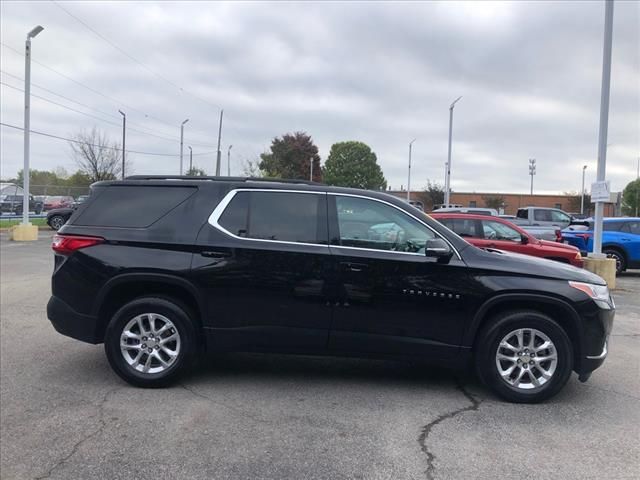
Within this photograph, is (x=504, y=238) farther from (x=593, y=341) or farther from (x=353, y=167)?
(x=353, y=167)

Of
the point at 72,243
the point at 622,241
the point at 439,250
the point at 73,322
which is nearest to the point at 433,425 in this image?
the point at 439,250

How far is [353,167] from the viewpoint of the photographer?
94.2 meters

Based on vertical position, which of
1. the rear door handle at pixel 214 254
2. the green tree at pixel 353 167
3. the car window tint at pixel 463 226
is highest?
the green tree at pixel 353 167

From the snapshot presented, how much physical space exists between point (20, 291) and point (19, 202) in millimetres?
26112

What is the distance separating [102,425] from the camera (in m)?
4.03

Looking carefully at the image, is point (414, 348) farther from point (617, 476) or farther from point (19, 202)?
point (19, 202)

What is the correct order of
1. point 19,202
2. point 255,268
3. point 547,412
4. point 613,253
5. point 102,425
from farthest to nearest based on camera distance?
point 19,202, point 613,253, point 255,268, point 547,412, point 102,425

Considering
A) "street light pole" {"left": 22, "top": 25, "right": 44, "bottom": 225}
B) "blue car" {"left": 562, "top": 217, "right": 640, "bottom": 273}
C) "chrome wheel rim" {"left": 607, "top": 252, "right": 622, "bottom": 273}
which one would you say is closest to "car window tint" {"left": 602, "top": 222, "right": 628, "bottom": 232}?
"blue car" {"left": 562, "top": 217, "right": 640, "bottom": 273}

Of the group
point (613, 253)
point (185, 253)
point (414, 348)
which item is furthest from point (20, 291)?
point (613, 253)

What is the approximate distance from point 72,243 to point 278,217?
1.93m

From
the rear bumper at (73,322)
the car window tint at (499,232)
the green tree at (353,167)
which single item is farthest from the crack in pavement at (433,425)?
the green tree at (353,167)

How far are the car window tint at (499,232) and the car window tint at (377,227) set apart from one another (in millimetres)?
6740

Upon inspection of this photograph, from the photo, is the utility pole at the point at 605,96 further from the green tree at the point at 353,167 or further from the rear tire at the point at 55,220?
the green tree at the point at 353,167

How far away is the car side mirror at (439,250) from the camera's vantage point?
4.55 metres
